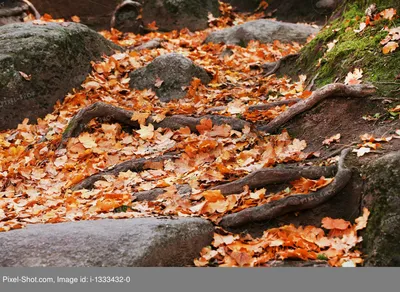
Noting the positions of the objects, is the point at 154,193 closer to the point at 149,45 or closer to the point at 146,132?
the point at 146,132

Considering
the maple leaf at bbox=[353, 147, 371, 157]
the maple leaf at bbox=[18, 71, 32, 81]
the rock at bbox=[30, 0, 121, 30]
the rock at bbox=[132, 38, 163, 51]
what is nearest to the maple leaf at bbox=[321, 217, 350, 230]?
the maple leaf at bbox=[353, 147, 371, 157]

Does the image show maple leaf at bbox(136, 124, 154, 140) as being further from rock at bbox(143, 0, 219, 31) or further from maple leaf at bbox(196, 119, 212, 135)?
rock at bbox(143, 0, 219, 31)

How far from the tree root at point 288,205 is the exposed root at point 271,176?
0.28m

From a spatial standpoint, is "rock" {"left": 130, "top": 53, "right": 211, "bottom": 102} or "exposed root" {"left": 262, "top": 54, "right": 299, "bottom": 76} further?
"exposed root" {"left": 262, "top": 54, "right": 299, "bottom": 76}

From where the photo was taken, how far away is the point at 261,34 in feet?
33.3

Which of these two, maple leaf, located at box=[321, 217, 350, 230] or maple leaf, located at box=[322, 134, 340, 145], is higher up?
maple leaf, located at box=[322, 134, 340, 145]

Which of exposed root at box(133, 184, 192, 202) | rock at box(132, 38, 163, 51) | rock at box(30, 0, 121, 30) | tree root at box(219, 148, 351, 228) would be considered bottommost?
tree root at box(219, 148, 351, 228)

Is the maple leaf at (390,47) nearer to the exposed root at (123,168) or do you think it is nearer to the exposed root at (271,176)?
the exposed root at (271,176)

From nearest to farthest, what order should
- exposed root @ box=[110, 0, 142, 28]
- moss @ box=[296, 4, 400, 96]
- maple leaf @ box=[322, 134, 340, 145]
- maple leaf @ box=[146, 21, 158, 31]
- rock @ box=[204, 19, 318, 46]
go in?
maple leaf @ box=[322, 134, 340, 145] < moss @ box=[296, 4, 400, 96] < rock @ box=[204, 19, 318, 46] < exposed root @ box=[110, 0, 142, 28] < maple leaf @ box=[146, 21, 158, 31]

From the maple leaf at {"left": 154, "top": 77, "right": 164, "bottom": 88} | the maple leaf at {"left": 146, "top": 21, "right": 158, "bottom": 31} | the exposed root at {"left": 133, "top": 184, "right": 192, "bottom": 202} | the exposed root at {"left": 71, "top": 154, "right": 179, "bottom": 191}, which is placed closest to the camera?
the exposed root at {"left": 133, "top": 184, "right": 192, "bottom": 202}

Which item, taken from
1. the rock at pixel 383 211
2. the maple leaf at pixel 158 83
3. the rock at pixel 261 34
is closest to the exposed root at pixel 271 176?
the rock at pixel 383 211

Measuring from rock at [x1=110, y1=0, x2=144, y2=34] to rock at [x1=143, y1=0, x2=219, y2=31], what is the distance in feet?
2.23

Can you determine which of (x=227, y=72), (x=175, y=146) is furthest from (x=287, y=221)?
(x=227, y=72)

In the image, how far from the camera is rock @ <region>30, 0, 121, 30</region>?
41.9 feet
